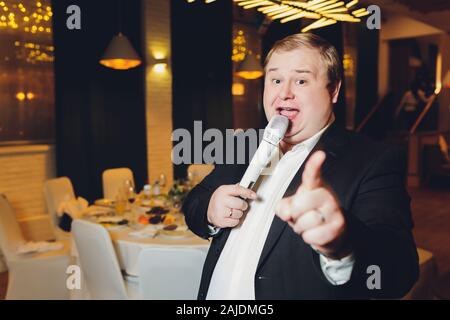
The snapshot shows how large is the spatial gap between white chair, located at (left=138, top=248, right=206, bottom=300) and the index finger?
1.51 m

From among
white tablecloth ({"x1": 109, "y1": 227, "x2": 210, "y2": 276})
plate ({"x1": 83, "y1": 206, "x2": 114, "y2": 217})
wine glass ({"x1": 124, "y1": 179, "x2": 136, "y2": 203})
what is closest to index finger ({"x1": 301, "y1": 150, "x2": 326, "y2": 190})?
white tablecloth ({"x1": 109, "y1": 227, "x2": 210, "y2": 276})

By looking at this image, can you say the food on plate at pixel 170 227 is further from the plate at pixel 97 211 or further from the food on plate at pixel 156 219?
the plate at pixel 97 211

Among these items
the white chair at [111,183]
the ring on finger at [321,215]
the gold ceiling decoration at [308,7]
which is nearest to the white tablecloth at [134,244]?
the white chair at [111,183]

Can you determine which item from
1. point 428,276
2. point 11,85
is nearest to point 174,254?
point 428,276

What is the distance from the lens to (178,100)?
20.7 ft

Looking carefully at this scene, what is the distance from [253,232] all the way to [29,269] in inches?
101

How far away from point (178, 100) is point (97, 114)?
4.52ft

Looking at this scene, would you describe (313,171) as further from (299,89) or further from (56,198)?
(56,198)

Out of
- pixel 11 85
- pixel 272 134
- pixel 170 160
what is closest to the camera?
pixel 272 134

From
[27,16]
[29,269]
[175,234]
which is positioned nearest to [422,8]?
[27,16]

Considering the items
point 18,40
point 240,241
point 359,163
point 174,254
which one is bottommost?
point 174,254

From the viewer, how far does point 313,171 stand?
1.78 ft

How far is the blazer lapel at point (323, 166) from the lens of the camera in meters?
0.92

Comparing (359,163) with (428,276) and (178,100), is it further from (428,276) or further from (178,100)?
(178,100)
